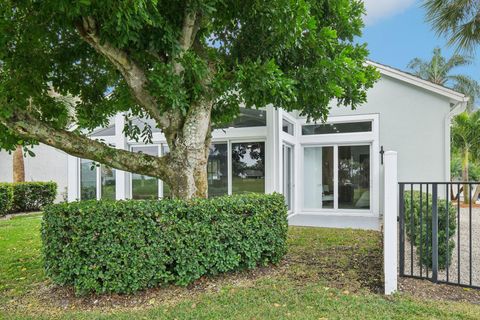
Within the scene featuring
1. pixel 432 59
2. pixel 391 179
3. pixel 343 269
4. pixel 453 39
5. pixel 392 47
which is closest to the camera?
pixel 391 179

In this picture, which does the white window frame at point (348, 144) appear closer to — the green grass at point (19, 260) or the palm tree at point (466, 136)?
the palm tree at point (466, 136)

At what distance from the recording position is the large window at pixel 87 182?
12445mm

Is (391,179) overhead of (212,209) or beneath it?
overhead

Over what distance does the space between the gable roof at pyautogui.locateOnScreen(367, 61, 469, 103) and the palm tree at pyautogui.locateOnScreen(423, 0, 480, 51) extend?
6.76ft

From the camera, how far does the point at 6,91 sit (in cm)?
490

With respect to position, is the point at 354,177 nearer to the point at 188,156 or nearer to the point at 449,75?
the point at 188,156

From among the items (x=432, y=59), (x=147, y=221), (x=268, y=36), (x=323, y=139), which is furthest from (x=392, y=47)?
(x=147, y=221)

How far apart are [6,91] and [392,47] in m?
33.6

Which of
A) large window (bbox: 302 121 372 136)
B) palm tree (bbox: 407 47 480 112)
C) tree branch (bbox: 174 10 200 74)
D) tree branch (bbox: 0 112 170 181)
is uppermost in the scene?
palm tree (bbox: 407 47 480 112)

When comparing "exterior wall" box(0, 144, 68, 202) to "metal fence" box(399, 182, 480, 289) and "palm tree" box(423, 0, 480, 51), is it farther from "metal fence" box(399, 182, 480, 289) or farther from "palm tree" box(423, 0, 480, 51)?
"palm tree" box(423, 0, 480, 51)

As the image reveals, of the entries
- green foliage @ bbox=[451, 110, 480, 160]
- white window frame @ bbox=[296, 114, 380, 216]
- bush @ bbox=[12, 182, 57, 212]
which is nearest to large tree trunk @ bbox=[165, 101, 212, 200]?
white window frame @ bbox=[296, 114, 380, 216]

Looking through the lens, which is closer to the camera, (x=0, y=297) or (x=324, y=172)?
(x=0, y=297)

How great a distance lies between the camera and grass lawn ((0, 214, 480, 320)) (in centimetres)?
378

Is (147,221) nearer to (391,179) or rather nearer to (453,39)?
(391,179)
